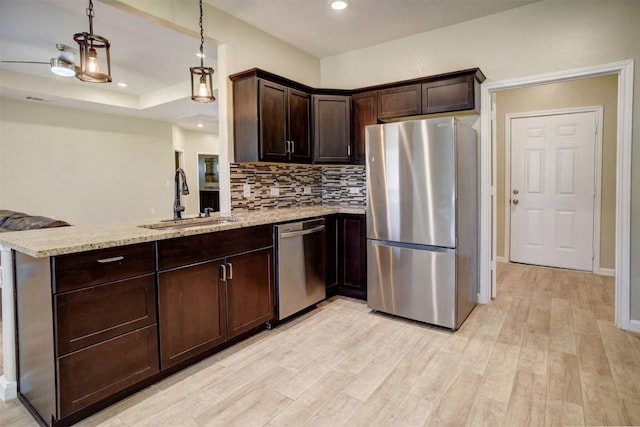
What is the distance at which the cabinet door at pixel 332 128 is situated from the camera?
3.68 m

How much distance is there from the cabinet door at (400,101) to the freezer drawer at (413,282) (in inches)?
52.7

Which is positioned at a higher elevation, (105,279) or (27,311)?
(105,279)

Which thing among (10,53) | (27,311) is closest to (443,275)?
(27,311)

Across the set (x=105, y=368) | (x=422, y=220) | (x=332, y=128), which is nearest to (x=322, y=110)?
(x=332, y=128)

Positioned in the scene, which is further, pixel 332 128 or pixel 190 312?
pixel 332 128

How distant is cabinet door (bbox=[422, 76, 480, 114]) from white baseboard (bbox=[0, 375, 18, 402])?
11.7ft

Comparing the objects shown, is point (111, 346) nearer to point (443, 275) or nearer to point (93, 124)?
point (443, 275)

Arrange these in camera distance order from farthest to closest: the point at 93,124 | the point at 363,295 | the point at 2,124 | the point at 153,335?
the point at 93,124
the point at 2,124
the point at 363,295
the point at 153,335

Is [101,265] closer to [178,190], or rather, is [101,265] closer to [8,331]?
[8,331]

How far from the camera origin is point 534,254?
4.77 metres

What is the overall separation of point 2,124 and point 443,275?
674cm

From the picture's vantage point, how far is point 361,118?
371 centimetres

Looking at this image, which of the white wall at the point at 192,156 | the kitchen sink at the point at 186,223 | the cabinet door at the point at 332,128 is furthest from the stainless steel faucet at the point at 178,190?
the white wall at the point at 192,156

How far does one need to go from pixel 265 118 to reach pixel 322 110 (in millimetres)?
820
